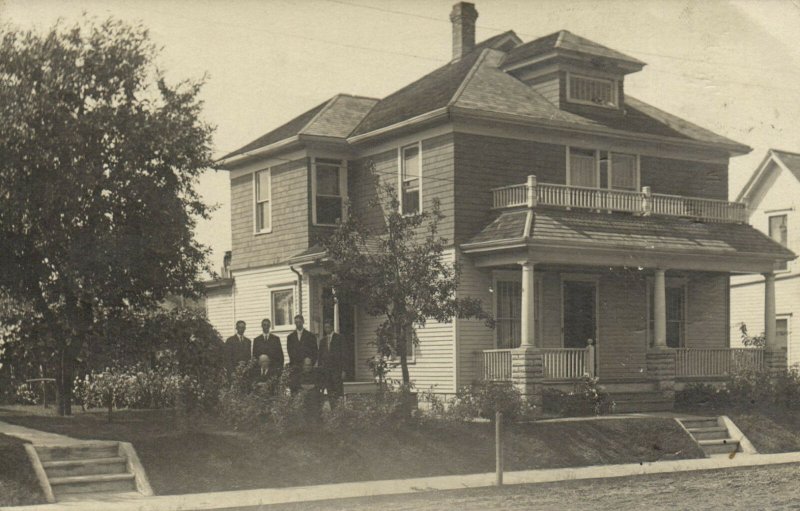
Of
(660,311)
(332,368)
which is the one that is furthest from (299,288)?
(660,311)

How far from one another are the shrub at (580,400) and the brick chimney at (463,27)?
10.7 m

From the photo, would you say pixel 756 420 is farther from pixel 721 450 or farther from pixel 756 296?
pixel 756 296

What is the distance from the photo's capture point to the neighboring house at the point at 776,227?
32.6 meters

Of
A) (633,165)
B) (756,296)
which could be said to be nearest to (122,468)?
(633,165)

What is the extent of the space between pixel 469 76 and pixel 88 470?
14.1 m

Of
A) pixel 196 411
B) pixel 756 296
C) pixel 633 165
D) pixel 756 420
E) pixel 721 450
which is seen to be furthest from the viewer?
pixel 756 296

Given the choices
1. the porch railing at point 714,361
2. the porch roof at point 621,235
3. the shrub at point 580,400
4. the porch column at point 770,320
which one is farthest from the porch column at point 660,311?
the porch column at point 770,320

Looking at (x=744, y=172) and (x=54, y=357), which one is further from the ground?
(x=744, y=172)

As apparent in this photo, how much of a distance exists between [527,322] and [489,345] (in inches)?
83.1

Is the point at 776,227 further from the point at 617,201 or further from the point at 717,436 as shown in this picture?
the point at 717,436

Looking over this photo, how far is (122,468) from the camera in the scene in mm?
14172

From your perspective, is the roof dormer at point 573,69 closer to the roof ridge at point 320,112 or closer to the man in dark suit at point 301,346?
the roof ridge at point 320,112

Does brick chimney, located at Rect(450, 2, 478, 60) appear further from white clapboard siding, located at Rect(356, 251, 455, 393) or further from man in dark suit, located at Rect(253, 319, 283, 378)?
man in dark suit, located at Rect(253, 319, 283, 378)

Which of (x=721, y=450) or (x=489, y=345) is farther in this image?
(x=489, y=345)
